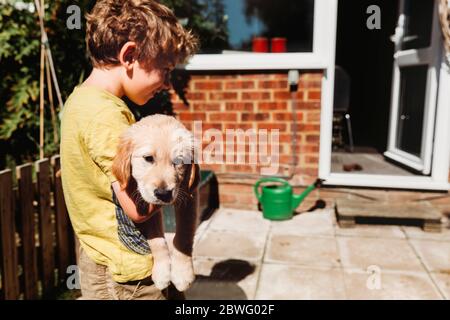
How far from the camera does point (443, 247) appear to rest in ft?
15.1

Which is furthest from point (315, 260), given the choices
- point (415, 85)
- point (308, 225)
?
point (415, 85)

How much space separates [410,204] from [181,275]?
507cm

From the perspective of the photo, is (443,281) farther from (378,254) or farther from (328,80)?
(328,80)

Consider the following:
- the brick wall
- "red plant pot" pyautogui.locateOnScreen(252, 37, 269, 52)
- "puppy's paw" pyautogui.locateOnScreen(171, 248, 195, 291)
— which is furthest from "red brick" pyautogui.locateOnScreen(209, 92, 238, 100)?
"puppy's paw" pyautogui.locateOnScreen(171, 248, 195, 291)

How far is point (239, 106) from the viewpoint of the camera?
5.78m

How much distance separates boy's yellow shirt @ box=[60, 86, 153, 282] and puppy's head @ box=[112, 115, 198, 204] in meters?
0.09

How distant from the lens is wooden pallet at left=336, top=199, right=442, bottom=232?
5031 mm

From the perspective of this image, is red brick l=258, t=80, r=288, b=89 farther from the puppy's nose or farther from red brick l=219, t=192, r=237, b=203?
the puppy's nose

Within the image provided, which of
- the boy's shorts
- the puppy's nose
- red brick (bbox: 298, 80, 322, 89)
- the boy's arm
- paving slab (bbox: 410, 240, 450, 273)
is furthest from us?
red brick (bbox: 298, 80, 322, 89)

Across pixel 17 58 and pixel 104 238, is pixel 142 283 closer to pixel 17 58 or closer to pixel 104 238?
pixel 104 238

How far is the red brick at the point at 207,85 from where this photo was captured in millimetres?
5793

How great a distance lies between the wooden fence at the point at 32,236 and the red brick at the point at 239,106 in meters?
2.71

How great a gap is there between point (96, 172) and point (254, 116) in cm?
474

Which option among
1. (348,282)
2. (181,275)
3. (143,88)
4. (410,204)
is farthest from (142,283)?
(410,204)
